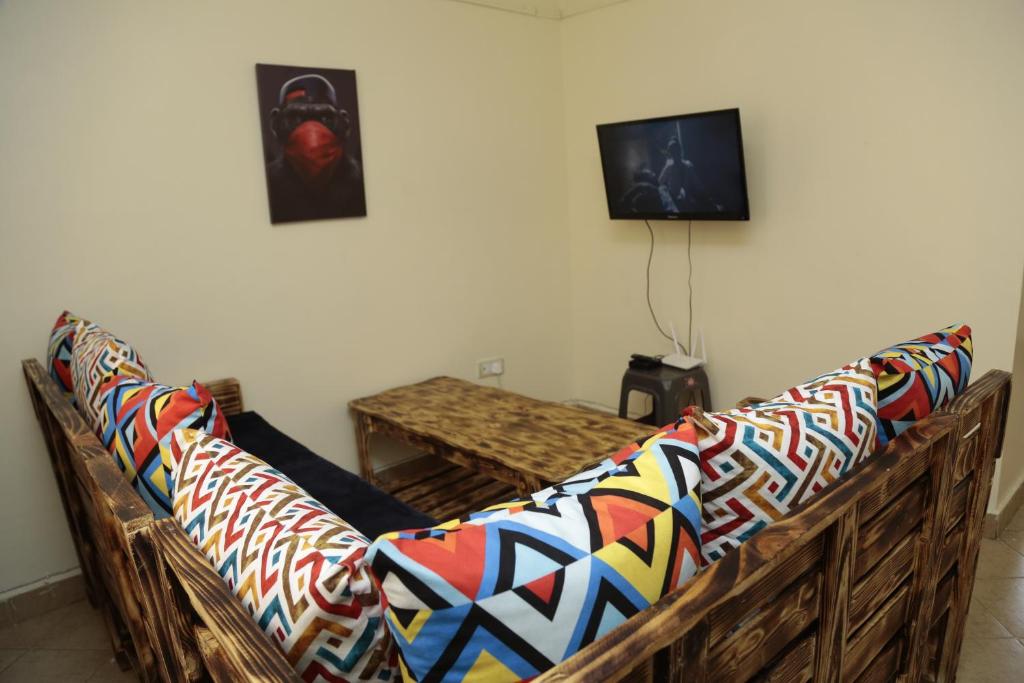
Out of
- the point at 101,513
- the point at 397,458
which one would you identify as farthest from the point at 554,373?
the point at 101,513

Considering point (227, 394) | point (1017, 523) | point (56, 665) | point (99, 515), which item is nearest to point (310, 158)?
point (227, 394)

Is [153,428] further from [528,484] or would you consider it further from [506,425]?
[506,425]

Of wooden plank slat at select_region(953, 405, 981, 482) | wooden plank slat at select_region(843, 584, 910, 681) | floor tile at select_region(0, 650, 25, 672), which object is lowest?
floor tile at select_region(0, 650, 25, 672)

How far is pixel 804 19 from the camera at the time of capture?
2.89 meters

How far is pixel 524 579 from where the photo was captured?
0.81 meters

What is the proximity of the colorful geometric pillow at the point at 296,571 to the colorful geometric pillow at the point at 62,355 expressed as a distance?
1297 millimetres

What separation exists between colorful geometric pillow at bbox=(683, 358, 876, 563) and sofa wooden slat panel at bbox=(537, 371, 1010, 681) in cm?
5

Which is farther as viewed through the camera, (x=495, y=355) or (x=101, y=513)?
(x=495, y=355)

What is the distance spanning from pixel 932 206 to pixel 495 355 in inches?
83.4

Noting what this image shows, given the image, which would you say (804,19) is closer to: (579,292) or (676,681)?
(579,292)

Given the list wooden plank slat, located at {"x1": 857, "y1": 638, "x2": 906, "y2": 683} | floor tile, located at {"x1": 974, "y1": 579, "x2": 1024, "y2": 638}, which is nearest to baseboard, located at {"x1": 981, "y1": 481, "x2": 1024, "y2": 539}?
floor tile, located at {"x1": 974, "y1": 579, "x2": 1024, "y2": 638}

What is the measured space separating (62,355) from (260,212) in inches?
37.7

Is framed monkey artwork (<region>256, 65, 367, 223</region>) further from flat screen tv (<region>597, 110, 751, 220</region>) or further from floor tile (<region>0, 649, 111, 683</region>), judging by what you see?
floor tile (<region>0, 649, 111, 683</region>)

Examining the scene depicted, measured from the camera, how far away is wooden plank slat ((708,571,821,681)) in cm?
96
